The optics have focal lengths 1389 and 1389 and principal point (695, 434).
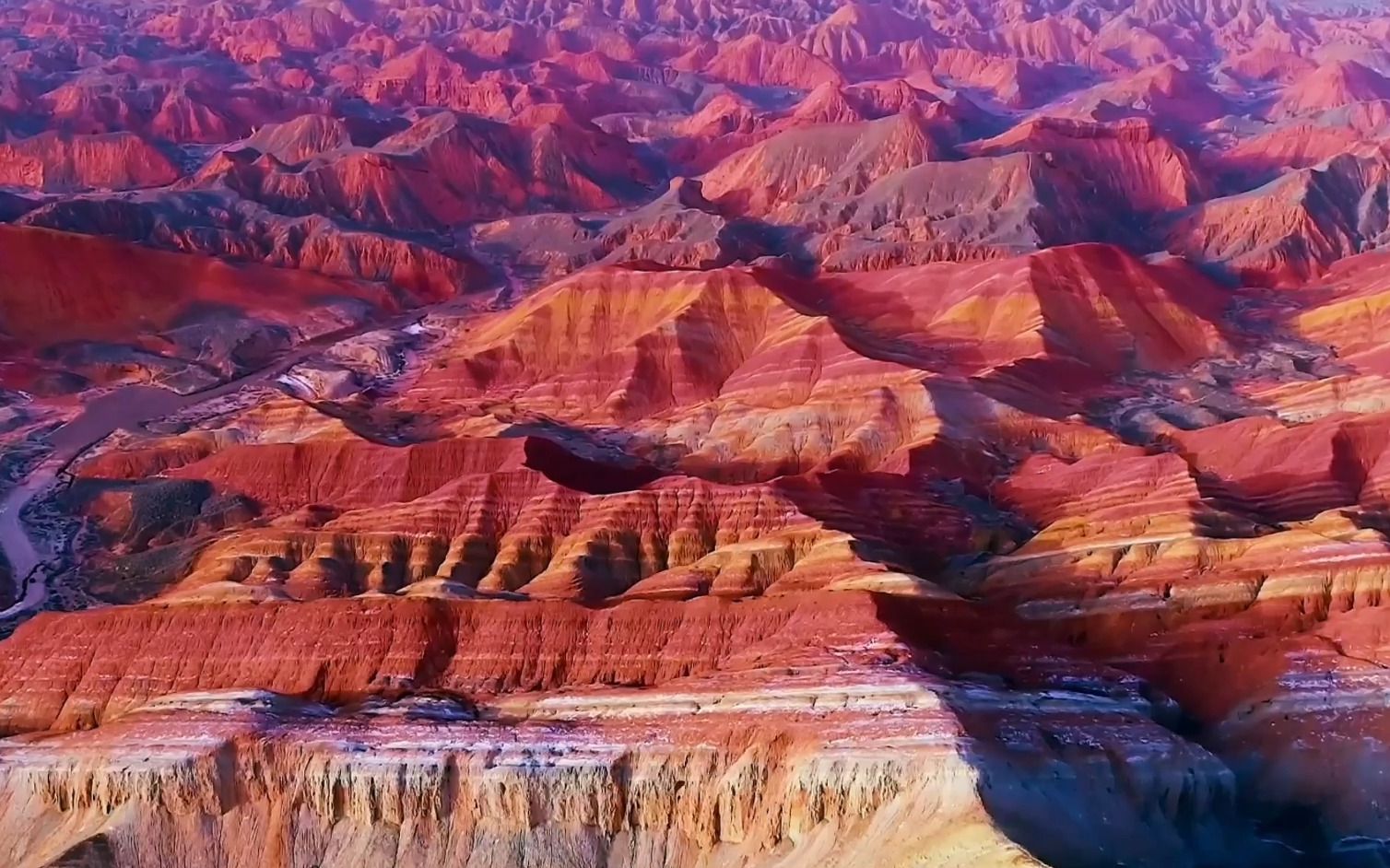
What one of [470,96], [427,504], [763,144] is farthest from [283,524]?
[470,96]

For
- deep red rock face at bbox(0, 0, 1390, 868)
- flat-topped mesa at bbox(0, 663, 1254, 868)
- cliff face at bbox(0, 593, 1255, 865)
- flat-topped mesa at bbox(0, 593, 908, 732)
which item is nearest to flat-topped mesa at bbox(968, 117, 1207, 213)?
deep red rock face at bbox(0, 0, 1390, 868)

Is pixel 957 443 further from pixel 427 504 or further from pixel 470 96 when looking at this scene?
pixel 470 96

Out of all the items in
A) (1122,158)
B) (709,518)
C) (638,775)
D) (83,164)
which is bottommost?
(638,775)

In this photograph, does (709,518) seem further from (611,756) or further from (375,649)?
(611,756)

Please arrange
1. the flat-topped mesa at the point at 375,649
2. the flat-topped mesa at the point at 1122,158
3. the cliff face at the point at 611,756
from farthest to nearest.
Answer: the flat-topped mesa at the point at 1122,158 < the flat-topped mesa at the point at 375,649 < the cliff face at the point at 611,756

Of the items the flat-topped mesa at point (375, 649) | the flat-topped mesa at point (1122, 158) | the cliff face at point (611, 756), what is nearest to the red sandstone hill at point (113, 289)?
the flat-topped mesa at point (375, 649)

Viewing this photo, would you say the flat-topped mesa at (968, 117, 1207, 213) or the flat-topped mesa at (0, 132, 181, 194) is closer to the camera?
the flat-topped mesa at (968, 117, 1207, 213)

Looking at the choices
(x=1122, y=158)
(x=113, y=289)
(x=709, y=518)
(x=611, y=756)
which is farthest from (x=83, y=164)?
(x=611, y=756)

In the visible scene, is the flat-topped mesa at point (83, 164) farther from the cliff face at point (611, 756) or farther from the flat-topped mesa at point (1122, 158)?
the cliff face at point (611, 756)

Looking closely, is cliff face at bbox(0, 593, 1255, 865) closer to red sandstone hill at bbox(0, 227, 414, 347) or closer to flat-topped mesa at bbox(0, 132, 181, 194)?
red sandstone hill at bbox(0, 227, 414, 347)
